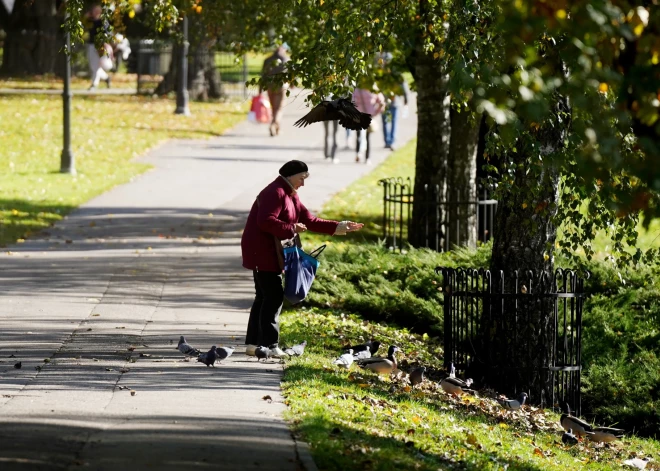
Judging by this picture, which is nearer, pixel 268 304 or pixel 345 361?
pixel 345 361

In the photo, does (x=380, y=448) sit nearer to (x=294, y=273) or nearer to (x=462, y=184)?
(x=294, y=273)

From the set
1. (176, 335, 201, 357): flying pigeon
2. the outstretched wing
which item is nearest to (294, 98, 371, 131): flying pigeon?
the outstretched wing

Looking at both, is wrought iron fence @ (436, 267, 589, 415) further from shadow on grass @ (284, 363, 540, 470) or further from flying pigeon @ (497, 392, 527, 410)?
shadow on grass @ (284, 363, 540, 470)

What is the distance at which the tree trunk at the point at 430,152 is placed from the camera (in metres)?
16.8

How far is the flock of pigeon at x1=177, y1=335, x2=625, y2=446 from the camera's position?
32.7 feet

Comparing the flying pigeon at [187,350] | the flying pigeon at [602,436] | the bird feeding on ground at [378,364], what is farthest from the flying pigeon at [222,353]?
the flying pigeon at [602,436]

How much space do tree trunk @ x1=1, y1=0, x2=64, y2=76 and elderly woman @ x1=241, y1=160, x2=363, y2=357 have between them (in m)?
31.9

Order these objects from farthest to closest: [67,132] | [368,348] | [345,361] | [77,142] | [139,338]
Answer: [77,142], [67,132], [139,338], [368,348], [345,361]

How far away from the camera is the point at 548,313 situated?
11.4 metres

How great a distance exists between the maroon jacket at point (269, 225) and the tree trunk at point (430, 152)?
6.68m

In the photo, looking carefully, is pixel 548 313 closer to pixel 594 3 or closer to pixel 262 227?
pixel 262 227

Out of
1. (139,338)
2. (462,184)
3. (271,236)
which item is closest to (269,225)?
(271,236)

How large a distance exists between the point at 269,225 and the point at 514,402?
8.64 ft

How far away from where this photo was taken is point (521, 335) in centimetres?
1143
